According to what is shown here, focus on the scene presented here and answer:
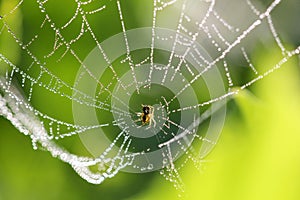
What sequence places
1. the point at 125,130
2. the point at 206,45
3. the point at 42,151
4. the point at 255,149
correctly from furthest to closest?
1. the point at 206,45
2. the point at 125,130
3. the point at 42,151
4. the point at 255,149

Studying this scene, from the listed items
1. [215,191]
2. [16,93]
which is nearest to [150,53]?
[16,93]

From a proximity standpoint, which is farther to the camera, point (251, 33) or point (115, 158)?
point (251, 33)

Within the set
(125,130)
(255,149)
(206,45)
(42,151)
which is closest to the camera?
(255,149)

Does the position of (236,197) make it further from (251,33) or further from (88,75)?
(251,33)

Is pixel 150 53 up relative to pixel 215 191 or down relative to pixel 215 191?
up

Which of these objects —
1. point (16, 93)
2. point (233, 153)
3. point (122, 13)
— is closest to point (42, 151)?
point (16, 93)

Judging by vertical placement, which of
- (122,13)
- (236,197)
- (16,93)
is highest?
(122,13)
